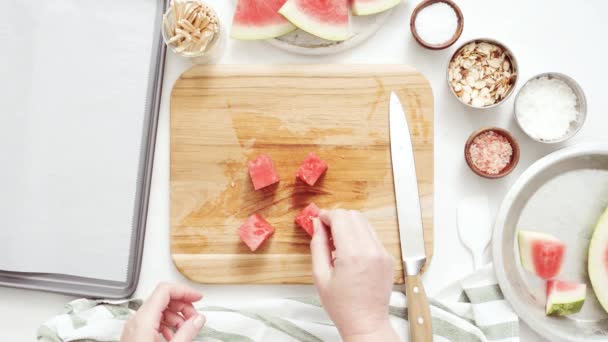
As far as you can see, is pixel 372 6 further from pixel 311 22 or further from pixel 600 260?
pixel 600 260

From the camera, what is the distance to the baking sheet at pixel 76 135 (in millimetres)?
1437

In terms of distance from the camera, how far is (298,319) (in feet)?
4.58

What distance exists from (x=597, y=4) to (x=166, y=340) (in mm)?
1450

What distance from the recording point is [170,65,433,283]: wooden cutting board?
1.40 m

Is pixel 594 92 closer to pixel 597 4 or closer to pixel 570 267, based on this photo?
pixel 597 4

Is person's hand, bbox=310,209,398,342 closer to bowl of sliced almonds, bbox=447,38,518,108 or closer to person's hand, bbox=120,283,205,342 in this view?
person's hand, bbox=120,283,205,342

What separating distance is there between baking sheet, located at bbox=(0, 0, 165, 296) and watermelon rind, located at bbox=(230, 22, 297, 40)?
0.24 m

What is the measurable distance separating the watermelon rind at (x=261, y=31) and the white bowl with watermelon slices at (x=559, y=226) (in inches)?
28.4

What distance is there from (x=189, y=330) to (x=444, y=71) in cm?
93

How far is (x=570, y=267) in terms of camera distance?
1.39 meters

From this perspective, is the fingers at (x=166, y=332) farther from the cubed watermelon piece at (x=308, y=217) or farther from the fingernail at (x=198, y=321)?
the cubed watermelon piece at (x=308, y=217)

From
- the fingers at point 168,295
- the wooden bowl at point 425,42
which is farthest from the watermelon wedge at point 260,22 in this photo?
the fingers at point 168,295

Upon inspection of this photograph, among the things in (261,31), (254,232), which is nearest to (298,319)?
(254,232)

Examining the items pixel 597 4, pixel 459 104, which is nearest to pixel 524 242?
pixel 459 104
